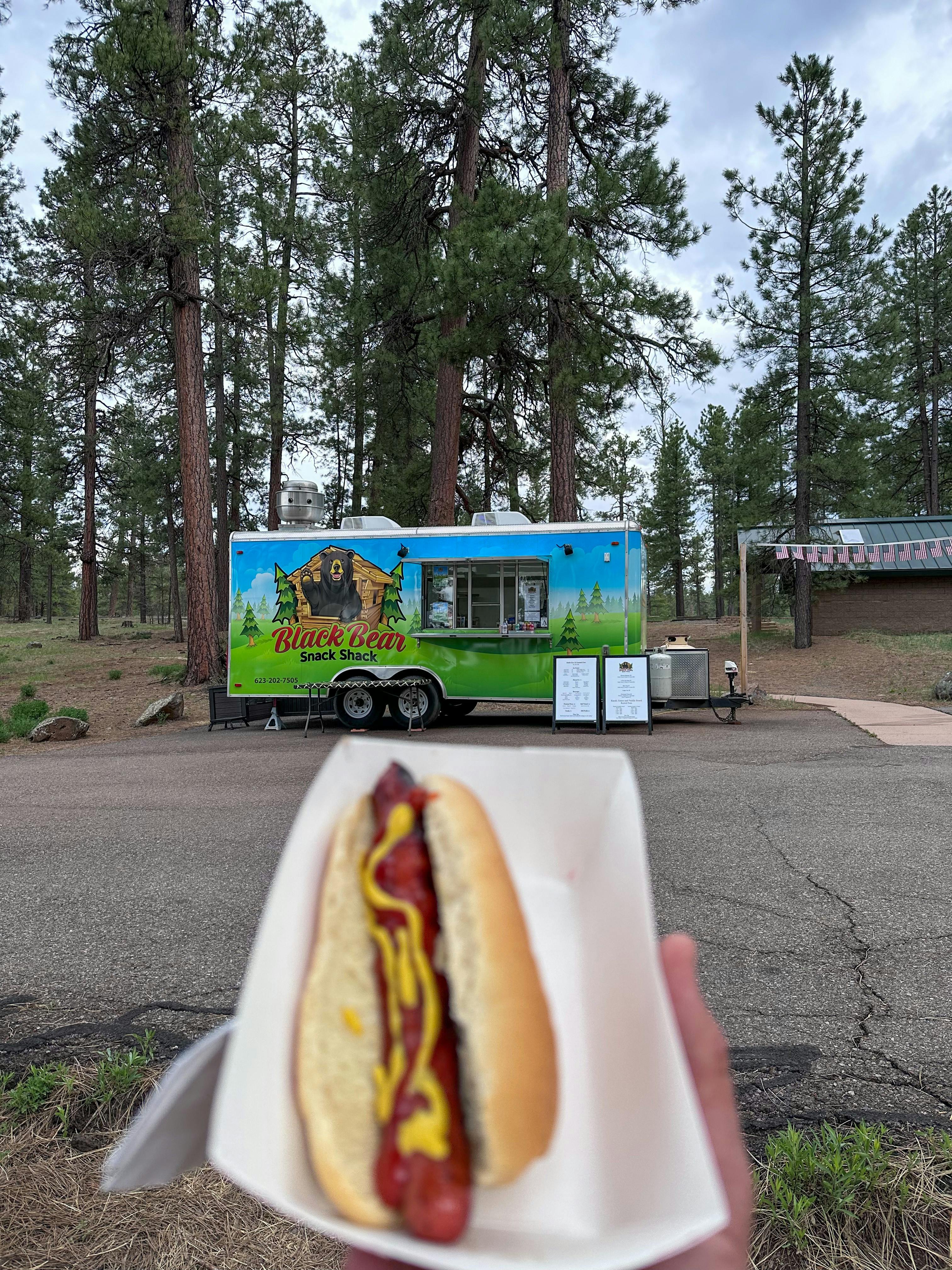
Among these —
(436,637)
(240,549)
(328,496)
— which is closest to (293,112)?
(328,496)

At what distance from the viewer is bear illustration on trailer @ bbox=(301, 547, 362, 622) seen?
41.4 ft

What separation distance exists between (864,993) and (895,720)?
409 inches

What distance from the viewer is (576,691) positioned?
1159 cm

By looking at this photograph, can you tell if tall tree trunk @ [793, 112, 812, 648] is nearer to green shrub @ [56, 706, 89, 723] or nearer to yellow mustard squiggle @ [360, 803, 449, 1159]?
green shrub @ [56, 706, 89, 723]

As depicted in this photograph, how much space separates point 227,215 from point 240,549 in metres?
9.80

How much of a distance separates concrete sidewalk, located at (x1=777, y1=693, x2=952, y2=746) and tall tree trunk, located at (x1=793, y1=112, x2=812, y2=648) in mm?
9652

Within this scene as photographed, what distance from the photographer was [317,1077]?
0.72 metres

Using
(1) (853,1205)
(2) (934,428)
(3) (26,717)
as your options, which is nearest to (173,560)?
(3) (26,717)

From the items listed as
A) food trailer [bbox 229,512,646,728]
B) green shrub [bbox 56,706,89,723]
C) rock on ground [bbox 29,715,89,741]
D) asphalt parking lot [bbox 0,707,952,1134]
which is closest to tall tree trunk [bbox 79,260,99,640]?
green shrub [bbox 56,706,89,723]

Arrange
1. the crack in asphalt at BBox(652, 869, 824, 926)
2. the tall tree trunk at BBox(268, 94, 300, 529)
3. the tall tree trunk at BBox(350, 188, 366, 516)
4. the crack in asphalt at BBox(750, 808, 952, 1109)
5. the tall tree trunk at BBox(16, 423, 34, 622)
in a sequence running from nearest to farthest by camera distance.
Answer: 1. the crack in asphalt at BBox(750, 808, 952, 1109)
2. the crack in asphalt at BBox(652, 869, 824, 926)
3. the tall tree trunk at BBox(268, 94, 300, 529)
4. the tall tree trunk at BBox(350, 188, 366, 516)
5. the tall tree trunk at BBox(16, 423, 34, 622)

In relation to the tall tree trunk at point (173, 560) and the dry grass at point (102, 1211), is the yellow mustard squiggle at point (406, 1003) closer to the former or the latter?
the dry grass at point (102, 1211)

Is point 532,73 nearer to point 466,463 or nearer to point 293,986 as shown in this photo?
point 466,463

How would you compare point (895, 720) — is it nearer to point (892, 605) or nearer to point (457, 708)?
point (457, 708)

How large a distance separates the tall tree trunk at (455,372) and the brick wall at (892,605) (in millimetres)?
18064
